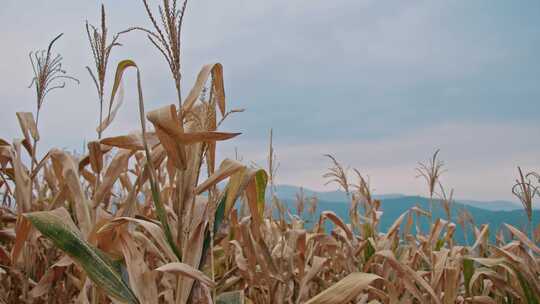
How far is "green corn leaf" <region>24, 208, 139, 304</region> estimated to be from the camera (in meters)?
1.24

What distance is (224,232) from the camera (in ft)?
6.12

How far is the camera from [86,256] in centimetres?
125

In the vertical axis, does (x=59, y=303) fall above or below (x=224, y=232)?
below

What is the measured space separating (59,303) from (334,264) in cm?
137

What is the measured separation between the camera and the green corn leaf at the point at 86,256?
1236 mm

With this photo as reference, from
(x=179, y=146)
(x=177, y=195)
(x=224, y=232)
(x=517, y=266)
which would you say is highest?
(x=179, y=146)

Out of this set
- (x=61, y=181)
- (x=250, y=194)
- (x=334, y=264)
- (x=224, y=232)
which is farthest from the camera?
(x=334, y=264)

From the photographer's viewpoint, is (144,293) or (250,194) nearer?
(144,293)

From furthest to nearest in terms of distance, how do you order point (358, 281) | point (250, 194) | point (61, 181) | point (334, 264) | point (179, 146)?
point (334, 264) → point (61, 181) → point (250, 194) → point (358, 281) → point (179, 146)

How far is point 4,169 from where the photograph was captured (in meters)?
2.28

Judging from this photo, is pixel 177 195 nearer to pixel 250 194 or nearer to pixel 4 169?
pixel 250 194

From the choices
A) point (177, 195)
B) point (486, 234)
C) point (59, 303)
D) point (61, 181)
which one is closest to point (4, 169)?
point (61, 181)

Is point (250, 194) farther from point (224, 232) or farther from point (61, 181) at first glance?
point (61, 181)

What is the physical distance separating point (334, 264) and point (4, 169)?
167 cm
